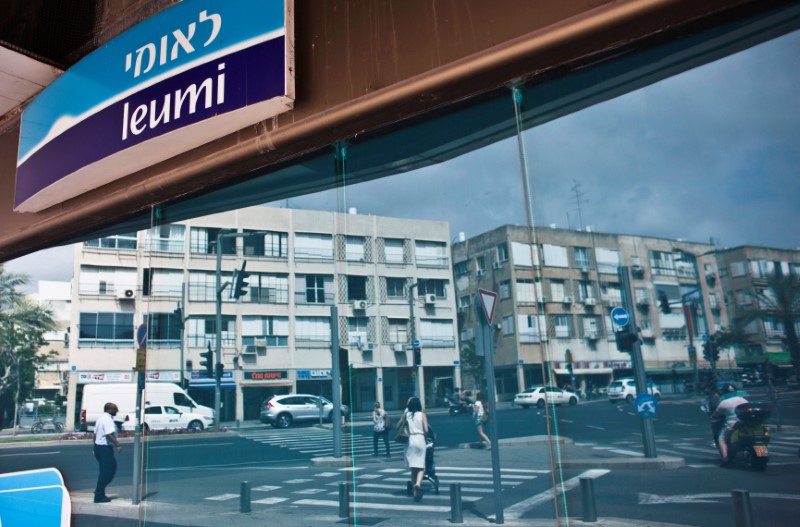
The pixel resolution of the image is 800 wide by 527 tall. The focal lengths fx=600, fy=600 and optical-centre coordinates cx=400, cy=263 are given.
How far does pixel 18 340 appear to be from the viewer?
5.26 meters

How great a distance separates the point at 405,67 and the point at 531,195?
848mm

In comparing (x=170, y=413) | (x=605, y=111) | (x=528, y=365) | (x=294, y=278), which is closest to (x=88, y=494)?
(x=170, y=413)

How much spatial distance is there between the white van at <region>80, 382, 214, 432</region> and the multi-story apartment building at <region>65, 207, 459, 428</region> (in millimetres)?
73

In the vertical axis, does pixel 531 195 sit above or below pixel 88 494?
above

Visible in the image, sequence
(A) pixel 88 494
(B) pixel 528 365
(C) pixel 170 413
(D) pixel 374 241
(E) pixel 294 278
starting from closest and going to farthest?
1. (B) pixel 528 365
2. (D) pixel 374 241
3. (E) pixel 294 278
4. (C) pixel 170 413
5. (A) pixel 88 494

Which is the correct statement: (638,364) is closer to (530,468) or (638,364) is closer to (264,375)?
(530,468)

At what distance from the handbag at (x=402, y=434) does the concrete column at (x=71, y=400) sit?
115 inches

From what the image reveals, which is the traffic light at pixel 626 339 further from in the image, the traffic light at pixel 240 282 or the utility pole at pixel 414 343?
the traffic light at pixel 240 282

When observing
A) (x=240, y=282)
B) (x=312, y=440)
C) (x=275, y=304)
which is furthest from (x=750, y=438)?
(x=240, y=282)

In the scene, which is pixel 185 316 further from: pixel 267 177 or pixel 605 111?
pixel 605 111

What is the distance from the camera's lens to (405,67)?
9.30 feet

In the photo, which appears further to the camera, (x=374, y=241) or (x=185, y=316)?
(x=185, y=316)

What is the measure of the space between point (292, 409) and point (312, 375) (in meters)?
0.25

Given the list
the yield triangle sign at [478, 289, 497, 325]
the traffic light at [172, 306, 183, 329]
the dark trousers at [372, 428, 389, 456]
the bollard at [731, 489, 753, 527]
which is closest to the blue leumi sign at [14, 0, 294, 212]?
the traffic light at [172, 306, 183, 329]
